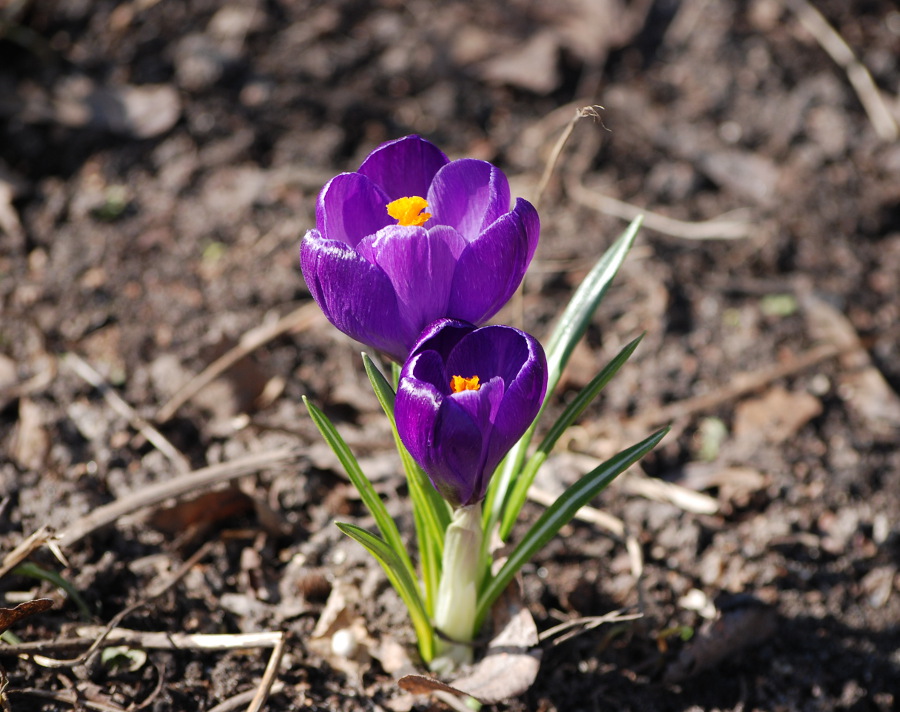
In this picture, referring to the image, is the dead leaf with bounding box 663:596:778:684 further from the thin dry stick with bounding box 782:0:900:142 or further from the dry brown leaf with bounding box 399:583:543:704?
the thin dry stick with bounding box 782:0:900:142

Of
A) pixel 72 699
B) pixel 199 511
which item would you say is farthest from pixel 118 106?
pixel 72 699

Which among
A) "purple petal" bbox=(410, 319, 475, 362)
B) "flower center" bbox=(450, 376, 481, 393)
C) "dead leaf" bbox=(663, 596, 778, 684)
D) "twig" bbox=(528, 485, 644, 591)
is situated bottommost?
"dead leaf" bbox=(663, 596, 778, 684)

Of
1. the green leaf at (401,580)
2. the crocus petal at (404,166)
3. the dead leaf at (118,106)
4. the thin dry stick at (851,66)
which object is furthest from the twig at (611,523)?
the thin dry stick at (851,66)

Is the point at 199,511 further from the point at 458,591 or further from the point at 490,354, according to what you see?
the point at 490,354

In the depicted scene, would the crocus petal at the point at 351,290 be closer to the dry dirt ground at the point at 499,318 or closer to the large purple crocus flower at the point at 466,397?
the large purple crocus flower at the point at 466,397

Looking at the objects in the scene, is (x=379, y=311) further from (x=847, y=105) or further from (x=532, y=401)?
(x=847, y=105)

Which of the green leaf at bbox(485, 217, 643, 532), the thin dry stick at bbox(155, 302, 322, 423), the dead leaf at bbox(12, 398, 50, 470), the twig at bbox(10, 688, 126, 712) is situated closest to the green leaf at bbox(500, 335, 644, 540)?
the green leaf at bbox(485, 217, 643, 532)
